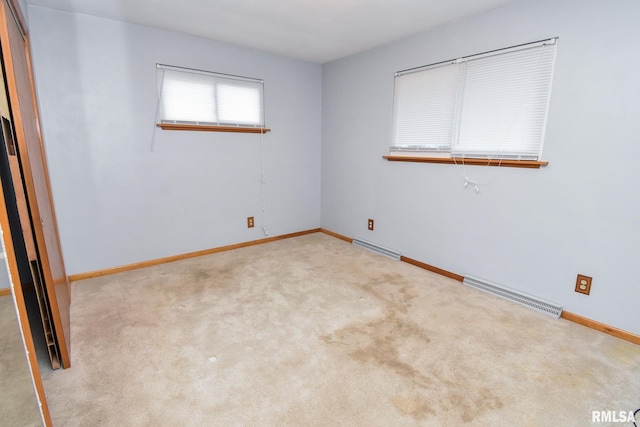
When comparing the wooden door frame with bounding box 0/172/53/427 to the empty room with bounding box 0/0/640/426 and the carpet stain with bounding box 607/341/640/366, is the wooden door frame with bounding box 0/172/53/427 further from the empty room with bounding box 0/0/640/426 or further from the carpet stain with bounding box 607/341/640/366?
the carpet stain with bounding box 607/341/640/366

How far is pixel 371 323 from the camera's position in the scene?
2.22 m

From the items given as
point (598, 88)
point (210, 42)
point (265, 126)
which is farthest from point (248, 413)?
point (210, 42)

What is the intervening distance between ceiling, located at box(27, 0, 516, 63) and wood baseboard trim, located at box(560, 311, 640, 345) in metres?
2.32

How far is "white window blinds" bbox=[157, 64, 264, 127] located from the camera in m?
3.09

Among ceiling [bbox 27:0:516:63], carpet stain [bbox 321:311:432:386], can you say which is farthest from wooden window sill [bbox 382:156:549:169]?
carpet stain [bbox 321:311:432:386]

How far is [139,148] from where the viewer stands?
301cm

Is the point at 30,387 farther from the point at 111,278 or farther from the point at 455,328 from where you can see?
the point at 455,328

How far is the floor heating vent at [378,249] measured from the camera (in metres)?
3.47

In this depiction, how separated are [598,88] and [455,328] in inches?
70.7

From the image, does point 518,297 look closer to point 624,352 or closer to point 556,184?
point 624,352

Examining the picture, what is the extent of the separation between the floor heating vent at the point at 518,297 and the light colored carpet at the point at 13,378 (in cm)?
290

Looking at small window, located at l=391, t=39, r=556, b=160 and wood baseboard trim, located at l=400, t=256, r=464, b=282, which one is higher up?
small window, located at l=391, t=39, r=556, b=160

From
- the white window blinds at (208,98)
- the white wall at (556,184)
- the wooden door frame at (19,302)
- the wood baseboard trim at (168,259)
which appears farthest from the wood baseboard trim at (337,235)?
the wooden door frame at (19,302)

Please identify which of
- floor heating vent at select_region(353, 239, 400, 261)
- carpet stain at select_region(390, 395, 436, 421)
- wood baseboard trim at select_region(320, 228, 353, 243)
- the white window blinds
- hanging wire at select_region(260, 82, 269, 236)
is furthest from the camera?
wood baseboard trim at select_region(320, 228, 353, 243)
